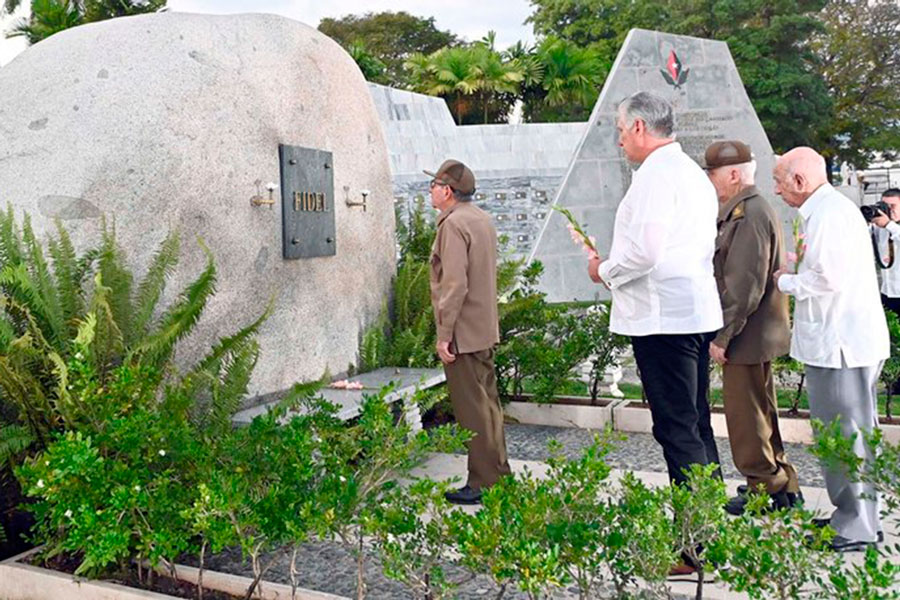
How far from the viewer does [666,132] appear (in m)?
3.53

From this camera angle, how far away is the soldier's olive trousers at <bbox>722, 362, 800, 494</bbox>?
4172 mm

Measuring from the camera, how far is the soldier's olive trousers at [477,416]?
4.56m

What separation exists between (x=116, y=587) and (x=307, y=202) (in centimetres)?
286

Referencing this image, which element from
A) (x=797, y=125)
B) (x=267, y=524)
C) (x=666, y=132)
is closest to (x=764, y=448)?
(x=666, y=132)

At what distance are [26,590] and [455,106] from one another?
28.2m

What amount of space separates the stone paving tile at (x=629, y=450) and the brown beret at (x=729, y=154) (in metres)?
1.73

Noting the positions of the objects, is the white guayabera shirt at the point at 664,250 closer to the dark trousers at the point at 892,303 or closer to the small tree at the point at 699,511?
the small tree at the point at 699,511

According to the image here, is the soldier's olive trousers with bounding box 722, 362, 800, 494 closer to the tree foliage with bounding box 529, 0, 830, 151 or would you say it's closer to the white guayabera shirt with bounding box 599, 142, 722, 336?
the white guayabera shirt with bounding box 599, 142, 722, 336

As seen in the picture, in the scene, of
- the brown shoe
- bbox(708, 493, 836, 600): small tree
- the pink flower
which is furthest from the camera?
the pink flower

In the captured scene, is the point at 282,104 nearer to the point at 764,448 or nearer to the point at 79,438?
the point at 79,438

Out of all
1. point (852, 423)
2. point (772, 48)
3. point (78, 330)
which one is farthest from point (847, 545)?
A: point (772, 48)

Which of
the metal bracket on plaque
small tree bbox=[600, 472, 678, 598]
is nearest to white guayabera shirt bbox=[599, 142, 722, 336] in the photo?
small tree bbox=[600, 472, 678, 598]

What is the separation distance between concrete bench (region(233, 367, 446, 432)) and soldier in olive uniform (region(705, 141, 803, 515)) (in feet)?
5.70

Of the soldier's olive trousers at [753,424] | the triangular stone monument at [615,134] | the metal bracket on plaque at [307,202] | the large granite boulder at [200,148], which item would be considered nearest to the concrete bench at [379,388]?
the large granite boulder at [200,148]
